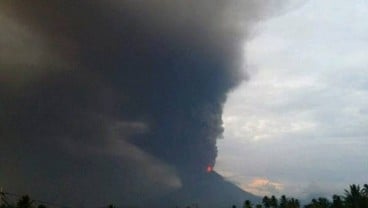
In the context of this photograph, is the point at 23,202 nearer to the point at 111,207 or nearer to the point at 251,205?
the point at 111,207

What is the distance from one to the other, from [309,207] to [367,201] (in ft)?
85.7

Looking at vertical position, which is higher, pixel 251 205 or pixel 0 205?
pixel 251 205

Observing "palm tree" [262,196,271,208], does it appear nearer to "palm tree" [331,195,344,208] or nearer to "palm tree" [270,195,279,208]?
"palm tree" [270,195,279,208]

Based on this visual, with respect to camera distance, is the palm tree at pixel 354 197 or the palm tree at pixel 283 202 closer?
the palm tree at pixel 354 197

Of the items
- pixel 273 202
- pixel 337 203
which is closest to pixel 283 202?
pixel 273 202

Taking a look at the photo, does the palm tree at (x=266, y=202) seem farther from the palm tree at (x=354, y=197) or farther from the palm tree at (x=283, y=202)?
the palm tree at (x=354, y=197)

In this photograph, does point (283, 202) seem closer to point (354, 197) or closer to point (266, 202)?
point (266, 202)

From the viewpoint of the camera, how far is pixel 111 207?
418 ft

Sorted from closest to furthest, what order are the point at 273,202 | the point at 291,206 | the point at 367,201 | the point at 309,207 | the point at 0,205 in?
1. the point at 0,205
2. the point at 367,201
3. the point at 309,207
4. the point at 291,206
5. the point at 273,202

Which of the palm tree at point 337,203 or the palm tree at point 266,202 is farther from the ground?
the palm tree at point 266,202

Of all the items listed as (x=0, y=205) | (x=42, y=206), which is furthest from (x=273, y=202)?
→ (x=0, y=205)

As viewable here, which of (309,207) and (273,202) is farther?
(273,202)

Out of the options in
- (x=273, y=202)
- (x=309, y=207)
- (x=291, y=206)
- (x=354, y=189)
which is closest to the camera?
(x=354, y=189)

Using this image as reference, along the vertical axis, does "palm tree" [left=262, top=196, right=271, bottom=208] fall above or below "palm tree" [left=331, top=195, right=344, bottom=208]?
above
